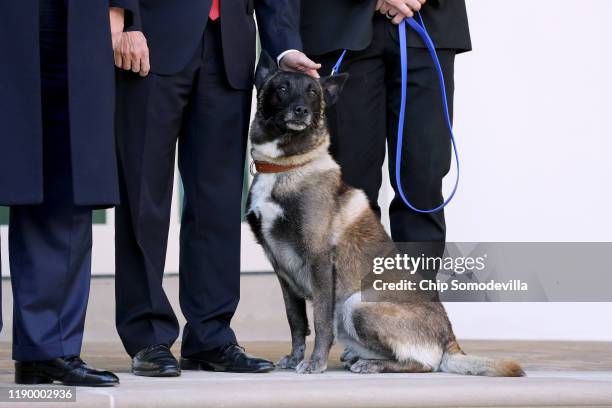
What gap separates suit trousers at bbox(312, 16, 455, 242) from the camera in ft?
13.2

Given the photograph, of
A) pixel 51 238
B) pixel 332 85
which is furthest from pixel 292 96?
pixel 51 238

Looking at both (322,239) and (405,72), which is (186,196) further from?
(405,72)

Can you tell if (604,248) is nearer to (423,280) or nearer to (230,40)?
(423,280)

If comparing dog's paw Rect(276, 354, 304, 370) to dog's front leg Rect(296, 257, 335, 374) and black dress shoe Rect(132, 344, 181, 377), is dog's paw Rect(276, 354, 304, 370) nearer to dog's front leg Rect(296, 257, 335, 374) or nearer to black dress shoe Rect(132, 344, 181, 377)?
dog's front leg Rect(296, 257, 335, 374)

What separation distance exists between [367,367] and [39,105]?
1.47m

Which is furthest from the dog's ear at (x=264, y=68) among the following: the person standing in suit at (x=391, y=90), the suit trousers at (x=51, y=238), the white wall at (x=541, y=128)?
the white wall at (x=541, y=128)

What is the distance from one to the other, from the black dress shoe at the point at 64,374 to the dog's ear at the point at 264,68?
1.23 metres

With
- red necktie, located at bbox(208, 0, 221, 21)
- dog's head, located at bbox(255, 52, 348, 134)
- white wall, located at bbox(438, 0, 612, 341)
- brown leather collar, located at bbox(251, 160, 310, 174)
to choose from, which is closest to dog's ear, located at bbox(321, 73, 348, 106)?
dog's head, located at bbox(255, 52, 348, 134)

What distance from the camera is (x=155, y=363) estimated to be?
3586mm

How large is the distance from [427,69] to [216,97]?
0.80 metres

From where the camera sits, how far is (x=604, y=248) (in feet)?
19.8

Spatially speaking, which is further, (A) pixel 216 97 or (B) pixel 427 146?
(B) pixel 427 146

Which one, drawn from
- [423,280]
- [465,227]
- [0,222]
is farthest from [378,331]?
[0,222]

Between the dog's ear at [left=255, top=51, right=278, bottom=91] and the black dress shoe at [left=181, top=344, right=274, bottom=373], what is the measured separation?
95 cm
